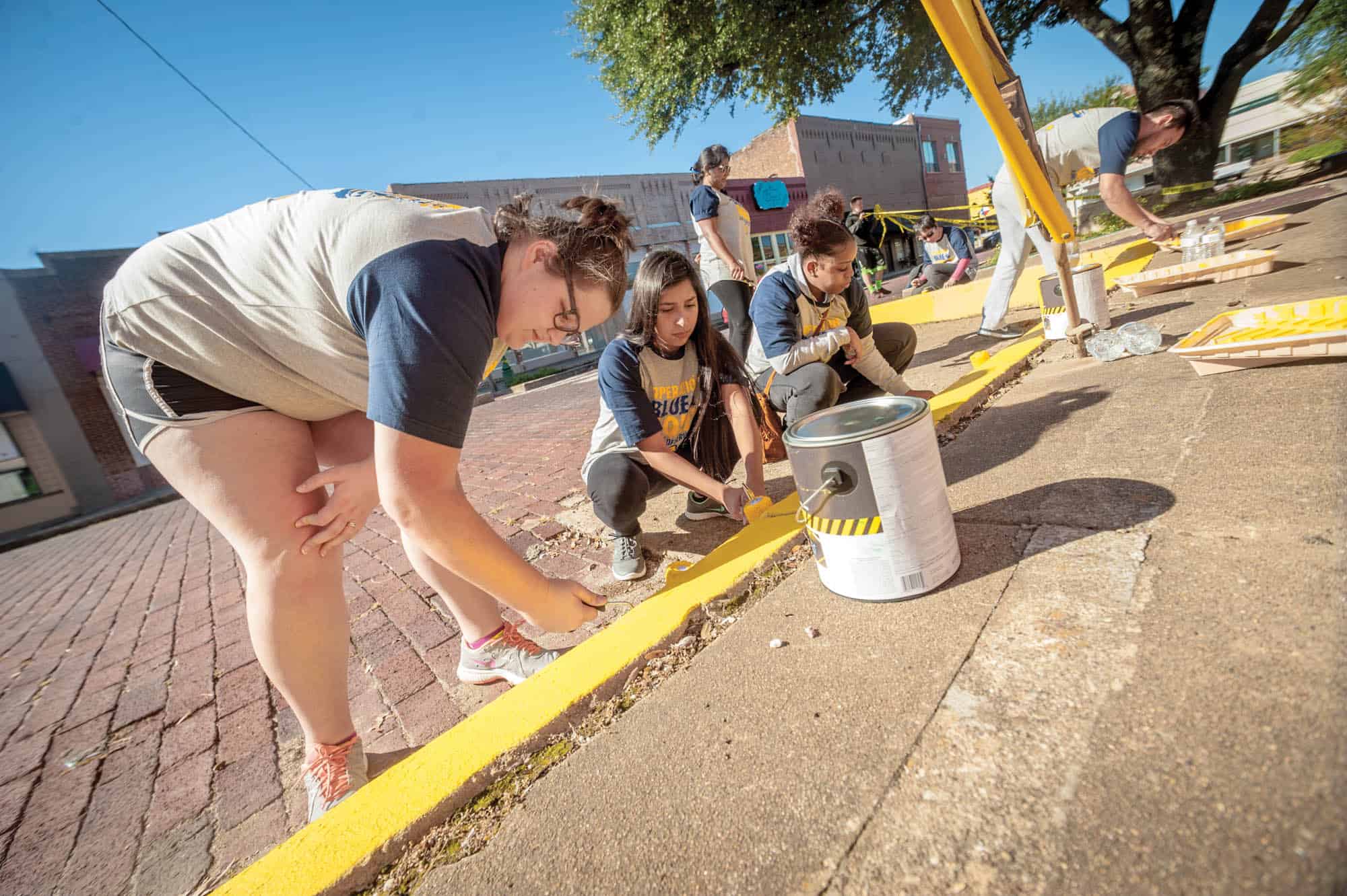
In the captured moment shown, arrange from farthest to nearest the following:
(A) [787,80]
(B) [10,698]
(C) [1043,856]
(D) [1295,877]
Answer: (A) [787,80] < (B) [10,698] < (C) [1043,856] < (D) [1295,877]

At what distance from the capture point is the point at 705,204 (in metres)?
4.16

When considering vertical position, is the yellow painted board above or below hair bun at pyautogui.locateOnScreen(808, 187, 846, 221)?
A: below

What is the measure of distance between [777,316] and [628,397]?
905mm

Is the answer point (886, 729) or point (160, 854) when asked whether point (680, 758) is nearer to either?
point (886, 729)

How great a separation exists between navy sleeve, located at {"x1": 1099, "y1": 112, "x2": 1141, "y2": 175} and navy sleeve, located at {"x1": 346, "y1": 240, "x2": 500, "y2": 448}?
4.51 m

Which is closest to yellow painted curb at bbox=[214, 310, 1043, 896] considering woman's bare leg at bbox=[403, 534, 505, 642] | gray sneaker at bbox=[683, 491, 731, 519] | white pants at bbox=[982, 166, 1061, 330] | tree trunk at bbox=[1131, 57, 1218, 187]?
woman's bare leg at bbox=[403, 534, 505, 642]

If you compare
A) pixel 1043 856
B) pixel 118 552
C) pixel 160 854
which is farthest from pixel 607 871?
pixel 118 552

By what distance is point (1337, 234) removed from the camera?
13.2 ft

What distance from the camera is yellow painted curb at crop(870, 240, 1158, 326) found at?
5.18m

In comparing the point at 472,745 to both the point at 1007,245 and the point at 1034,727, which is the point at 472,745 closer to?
the point at 1034,727

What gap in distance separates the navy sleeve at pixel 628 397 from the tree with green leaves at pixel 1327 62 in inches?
656

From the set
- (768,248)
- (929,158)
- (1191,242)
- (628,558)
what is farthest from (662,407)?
(929,158)

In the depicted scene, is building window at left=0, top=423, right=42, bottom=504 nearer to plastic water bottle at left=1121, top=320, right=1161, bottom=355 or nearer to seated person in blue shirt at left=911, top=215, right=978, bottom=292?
seated person in blue shirt at left=911, top=215, right=978, bottom=292

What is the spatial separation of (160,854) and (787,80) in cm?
1328
